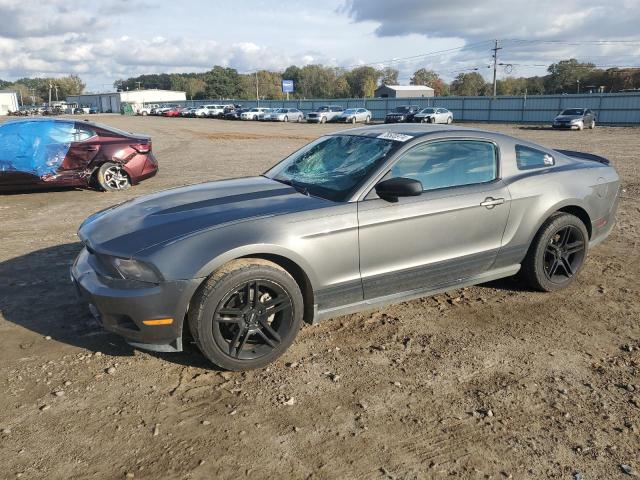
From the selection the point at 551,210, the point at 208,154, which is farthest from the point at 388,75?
the point at 551,210

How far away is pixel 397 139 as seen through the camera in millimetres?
4055

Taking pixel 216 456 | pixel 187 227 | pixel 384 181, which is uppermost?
pixel 384 181

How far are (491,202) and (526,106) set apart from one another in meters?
42.9

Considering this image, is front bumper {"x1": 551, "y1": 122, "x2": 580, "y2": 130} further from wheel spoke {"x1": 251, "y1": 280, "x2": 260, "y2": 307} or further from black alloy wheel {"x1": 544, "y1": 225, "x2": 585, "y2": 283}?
wheel spoke {"x1": 251, "y1": 280, "x2": 260, "y2": 307}

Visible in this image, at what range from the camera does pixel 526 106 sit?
42.5 m

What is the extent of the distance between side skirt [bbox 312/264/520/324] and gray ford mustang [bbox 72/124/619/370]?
1 centimetres

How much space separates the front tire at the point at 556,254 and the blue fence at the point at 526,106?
38.1 m

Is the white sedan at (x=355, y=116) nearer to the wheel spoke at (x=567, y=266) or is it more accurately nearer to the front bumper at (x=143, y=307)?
the wheel spoke at (x=567, y=266)

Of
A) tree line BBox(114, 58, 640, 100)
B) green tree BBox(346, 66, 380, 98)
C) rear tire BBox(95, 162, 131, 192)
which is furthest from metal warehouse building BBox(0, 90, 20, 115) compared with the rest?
rear tire BBox(95, 162, 131, 192)

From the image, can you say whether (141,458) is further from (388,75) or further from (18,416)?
(388,75)

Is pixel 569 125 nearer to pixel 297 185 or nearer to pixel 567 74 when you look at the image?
pixel 297 185

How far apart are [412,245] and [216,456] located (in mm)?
2019

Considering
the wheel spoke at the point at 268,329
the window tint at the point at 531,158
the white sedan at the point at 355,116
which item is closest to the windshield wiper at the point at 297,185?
the wheel spoke at the point at 268,329

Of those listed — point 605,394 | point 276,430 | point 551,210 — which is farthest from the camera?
point 551,210
